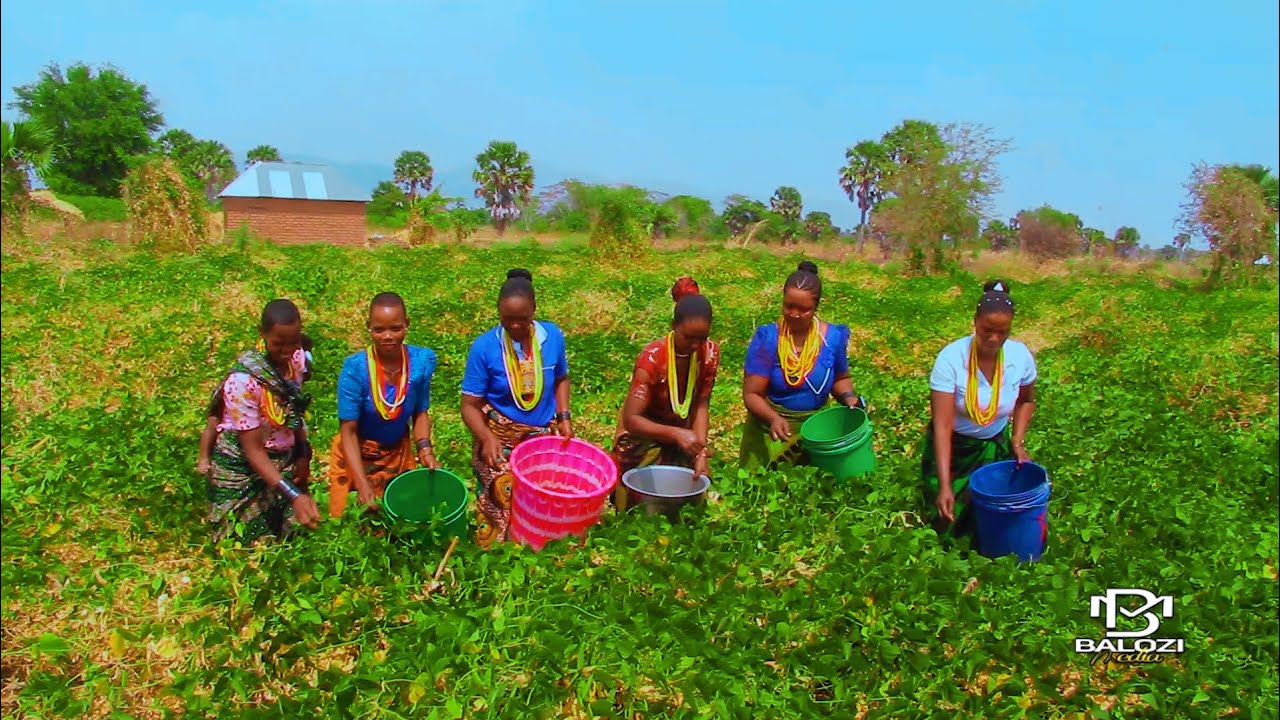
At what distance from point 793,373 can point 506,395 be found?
132 centimetres

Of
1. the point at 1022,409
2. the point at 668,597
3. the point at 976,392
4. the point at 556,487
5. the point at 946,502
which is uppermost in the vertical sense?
the point at 976,392

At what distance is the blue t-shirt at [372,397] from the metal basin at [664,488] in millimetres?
934

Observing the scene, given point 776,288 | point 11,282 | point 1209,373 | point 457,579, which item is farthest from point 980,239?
point 457,579

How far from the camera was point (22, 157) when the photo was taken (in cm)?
1778

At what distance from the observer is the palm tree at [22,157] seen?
1695cm

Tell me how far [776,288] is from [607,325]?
4111 mm

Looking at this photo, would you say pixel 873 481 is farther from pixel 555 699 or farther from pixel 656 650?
pixel 555 699

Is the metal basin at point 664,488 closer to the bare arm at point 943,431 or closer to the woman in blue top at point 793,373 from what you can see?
the woman in blue top at point 793,373

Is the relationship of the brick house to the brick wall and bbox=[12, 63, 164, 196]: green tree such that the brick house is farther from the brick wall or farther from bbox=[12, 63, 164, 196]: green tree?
bbox=[12, 63, 164, 196]: green tree

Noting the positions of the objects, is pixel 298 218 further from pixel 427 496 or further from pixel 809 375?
pixel 809 375

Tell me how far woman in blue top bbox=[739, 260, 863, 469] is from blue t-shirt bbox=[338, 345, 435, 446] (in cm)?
144

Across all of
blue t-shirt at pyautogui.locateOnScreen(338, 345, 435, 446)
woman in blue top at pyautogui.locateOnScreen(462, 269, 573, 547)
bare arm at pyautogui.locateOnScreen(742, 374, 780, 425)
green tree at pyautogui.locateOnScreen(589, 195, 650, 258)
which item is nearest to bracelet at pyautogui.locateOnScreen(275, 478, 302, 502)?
blue t-shirt at pyautogui.locateOnScreen(338, 345, 435, 446)

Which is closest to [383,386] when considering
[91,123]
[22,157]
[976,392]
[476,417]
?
[476,417]

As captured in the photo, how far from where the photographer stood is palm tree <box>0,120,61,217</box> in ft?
55.6
